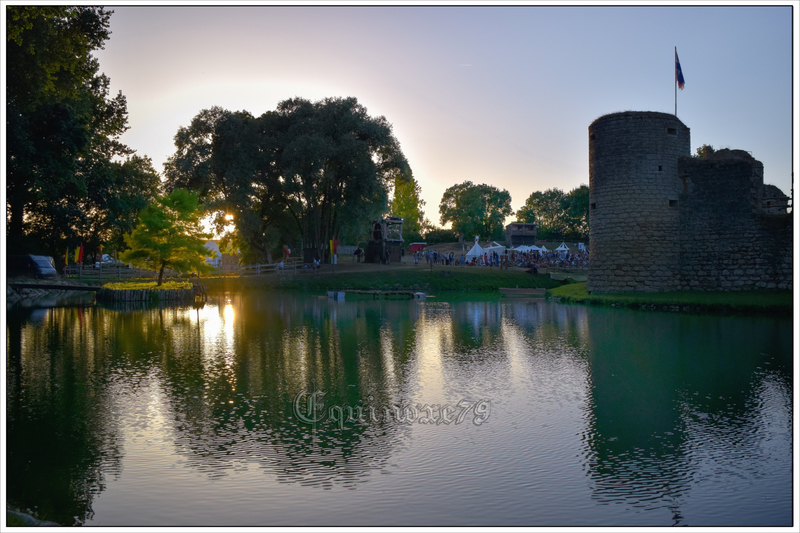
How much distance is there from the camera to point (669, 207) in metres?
32.9

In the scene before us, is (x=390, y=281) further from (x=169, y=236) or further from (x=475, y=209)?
(x=475, y=209)

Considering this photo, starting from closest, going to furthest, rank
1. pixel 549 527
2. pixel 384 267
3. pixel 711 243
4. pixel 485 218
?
pixel 549 527
pixel 711 243
pixel 384 267
pixel 485 218

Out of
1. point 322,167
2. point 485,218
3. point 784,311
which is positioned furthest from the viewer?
point 485,218

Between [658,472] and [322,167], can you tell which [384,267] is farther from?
[658,472]

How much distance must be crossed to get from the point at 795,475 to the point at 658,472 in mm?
1510

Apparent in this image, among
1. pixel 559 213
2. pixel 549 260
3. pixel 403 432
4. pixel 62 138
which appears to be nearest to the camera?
pixel 403 432

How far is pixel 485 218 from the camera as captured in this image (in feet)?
329

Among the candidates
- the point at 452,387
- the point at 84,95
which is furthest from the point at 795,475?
the point at 84,95

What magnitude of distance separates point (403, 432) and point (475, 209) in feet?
297

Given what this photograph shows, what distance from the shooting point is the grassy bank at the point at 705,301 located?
26.8 m

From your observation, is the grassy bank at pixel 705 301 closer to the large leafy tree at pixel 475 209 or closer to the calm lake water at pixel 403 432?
the calm lake water at pixel 403 432

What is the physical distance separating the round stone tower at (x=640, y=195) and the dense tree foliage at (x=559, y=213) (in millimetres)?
59953

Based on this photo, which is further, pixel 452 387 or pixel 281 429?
pixel 452 387

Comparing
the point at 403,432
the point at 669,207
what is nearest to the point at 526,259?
the point at 669,207
